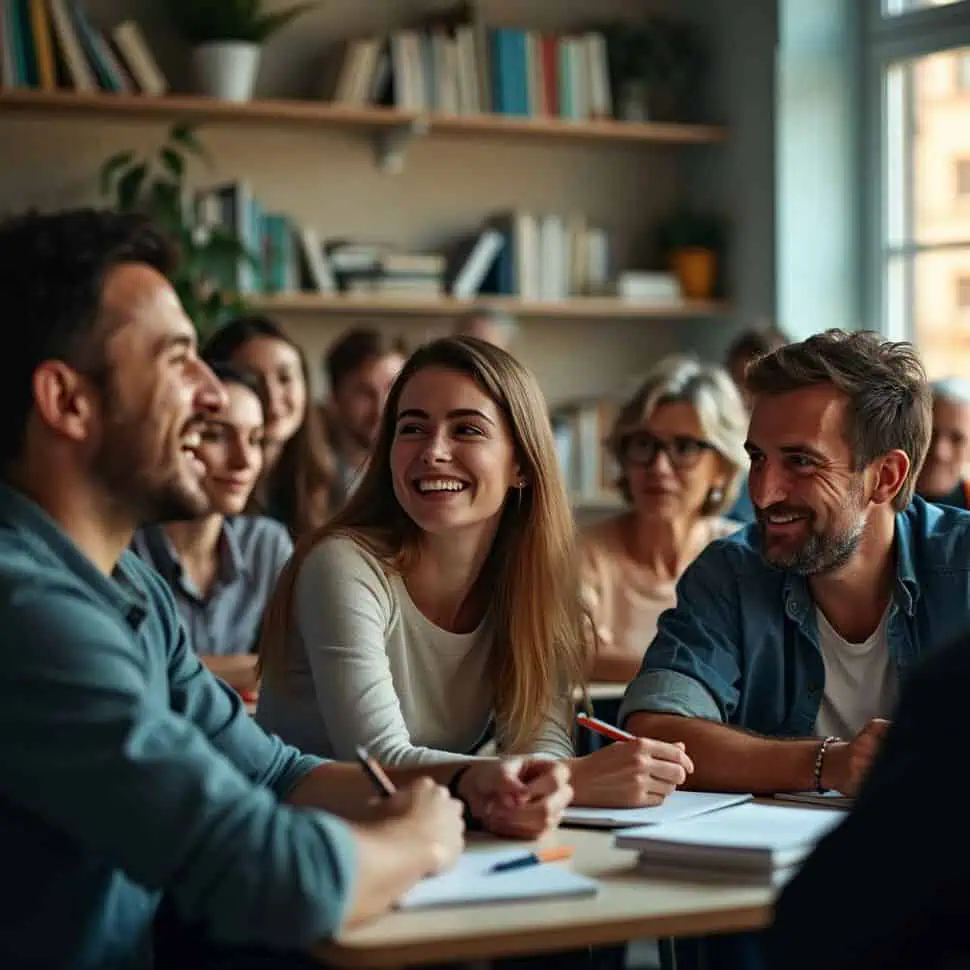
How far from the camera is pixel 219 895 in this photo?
58.9 inches

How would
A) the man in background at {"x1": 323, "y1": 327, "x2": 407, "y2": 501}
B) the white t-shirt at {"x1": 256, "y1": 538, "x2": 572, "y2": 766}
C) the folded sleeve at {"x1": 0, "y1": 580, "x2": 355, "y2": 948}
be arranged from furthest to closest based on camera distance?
the man in background at {"x1": 323, "y1": 327, "x2": 407, "y2": 501}, the white t-shirt at {"x1": 256, "y1": 538, "x2": 572, "y2": 766}, the folded sleeve at {"x1": 0, "y1": 580, "x2": 355, "y2": 948}

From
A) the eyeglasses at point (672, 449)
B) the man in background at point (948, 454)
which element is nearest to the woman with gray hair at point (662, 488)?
the eyeglasses at point (672, 449)

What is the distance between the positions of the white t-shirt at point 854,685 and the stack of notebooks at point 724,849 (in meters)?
0.59

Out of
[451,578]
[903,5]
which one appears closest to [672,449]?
[451,578]

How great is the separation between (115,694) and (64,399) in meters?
0.32

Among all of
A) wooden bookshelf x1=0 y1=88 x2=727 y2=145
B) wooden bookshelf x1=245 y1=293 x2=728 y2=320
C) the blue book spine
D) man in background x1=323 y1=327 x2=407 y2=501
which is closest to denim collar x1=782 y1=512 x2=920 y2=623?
man in background x1=323 y1=327 x2=407 y2=501

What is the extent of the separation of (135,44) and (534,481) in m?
3.43

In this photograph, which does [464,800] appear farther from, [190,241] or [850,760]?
[190,241]

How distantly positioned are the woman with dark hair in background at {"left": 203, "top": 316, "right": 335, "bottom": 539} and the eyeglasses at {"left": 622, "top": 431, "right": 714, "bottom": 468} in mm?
989

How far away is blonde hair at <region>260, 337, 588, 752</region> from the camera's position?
2594mm

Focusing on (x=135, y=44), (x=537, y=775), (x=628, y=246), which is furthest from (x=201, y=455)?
(x=628, y=246)

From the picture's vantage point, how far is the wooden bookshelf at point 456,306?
19.2 ft

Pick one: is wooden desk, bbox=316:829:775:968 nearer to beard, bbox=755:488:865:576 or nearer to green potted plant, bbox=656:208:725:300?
beard, bbox=755:488:865:576

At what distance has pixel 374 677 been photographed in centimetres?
241
